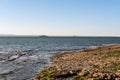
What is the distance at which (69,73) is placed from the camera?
25.6m

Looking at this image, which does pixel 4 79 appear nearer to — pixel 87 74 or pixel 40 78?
pixel 40 78

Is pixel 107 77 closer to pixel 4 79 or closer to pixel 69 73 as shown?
pixel 69 73

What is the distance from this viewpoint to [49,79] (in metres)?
23.6

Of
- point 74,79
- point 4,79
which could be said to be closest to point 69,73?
Result: point 74,79

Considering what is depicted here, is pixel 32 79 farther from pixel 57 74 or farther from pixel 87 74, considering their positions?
pixel 87 74

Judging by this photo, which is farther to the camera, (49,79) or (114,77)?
(49,79)

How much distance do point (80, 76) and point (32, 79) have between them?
542 centimetres

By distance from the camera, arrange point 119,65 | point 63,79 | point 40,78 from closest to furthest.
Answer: point 63,79, point 40,78, point 119,65

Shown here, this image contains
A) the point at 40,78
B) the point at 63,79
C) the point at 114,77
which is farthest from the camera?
the point at 40,78

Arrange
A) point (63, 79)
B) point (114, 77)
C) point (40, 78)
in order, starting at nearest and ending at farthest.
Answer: point (114, 77) → point (63, 79) → point (40, 78)

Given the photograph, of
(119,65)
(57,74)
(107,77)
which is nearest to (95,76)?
(107,77)

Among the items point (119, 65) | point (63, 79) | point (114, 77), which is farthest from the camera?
point (119, 65)

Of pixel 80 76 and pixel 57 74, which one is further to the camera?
pixel 57 74

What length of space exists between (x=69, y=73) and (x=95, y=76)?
391 centimetres
